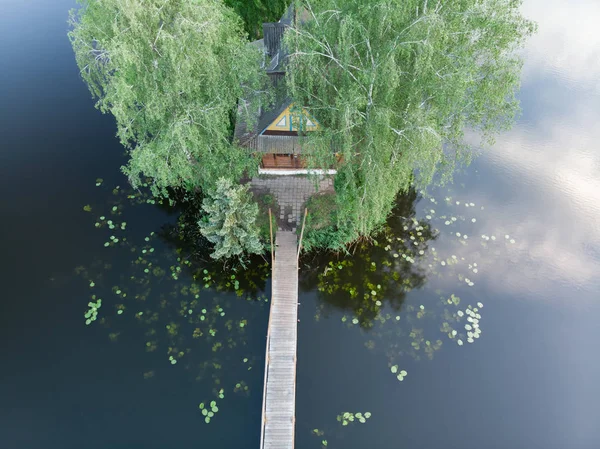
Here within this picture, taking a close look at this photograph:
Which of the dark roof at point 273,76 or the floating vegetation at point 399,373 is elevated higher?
the dark roof at point 273,76

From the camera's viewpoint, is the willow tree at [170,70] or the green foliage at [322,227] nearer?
the willow tree at [170,70]

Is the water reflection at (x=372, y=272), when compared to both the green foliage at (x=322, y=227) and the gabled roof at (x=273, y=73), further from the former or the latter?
the gabled roof at (x=273, y=73)

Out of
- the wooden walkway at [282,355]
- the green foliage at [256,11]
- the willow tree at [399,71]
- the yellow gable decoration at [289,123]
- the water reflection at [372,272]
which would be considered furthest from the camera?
the green foliage at [256,11]

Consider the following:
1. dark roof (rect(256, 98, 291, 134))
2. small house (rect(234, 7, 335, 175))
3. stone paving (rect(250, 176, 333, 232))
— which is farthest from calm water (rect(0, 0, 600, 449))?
dark roof (rect(256, 98, 291, 134))

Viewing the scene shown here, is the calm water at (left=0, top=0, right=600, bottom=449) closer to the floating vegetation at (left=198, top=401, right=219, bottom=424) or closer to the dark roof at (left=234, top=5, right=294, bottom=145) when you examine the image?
the floating vegetation at (left=198, top=401, right=219, bottom=424)

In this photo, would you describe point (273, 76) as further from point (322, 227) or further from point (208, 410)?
point (208, 410)

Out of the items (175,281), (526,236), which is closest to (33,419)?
(175,281)

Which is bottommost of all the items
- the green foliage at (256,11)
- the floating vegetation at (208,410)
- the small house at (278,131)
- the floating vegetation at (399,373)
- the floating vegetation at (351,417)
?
the floating vegetation at (351,417)

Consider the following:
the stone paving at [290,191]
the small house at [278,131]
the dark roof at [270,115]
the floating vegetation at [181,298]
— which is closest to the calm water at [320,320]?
the floating vegetation at [181,298]
